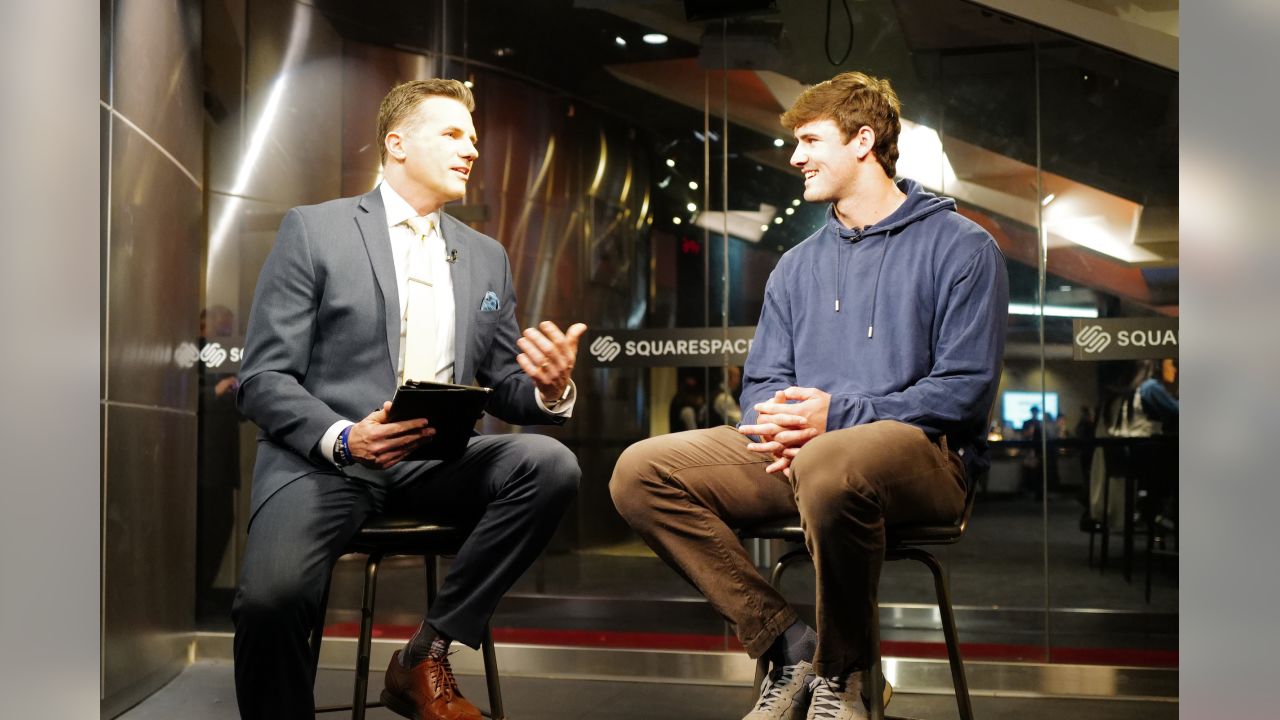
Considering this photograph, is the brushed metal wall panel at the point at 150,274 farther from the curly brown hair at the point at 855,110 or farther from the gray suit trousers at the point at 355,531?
the curly brown hair at the point at 855,110

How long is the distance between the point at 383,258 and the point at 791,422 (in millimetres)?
1075

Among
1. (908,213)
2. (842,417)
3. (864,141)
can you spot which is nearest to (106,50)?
(864,141)

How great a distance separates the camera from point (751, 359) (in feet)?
9.50

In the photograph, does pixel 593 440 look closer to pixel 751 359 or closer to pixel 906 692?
pixel 906 692

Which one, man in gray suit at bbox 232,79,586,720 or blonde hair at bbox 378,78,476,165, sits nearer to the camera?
man in gray suit at bbox 232,79,586,720

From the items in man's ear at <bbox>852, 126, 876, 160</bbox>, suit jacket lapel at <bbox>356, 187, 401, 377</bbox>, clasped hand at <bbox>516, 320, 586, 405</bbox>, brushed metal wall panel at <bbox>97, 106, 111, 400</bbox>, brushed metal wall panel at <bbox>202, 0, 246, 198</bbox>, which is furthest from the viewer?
brushed metal wall panel at <bbox>202, 0, 246, 198</bbox>

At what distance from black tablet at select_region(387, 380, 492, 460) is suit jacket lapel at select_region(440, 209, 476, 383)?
0.94 ft

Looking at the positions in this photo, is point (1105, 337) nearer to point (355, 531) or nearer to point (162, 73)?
point (355, 531)

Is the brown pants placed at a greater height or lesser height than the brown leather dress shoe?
greater

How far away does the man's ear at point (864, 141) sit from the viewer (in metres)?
2.85

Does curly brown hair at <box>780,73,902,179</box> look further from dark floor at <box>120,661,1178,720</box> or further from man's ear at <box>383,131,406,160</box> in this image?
dark floor at <box>120,661,1178,720</box>

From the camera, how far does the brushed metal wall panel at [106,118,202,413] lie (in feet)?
12.4

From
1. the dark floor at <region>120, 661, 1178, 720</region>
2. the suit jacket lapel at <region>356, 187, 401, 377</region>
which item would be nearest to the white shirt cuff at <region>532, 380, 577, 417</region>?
the suit jacket lapel at <region>356, 187, 401, 377</region>

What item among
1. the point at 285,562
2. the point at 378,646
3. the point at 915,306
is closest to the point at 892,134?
the point at 915,306
